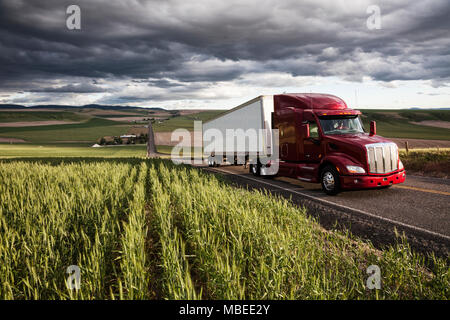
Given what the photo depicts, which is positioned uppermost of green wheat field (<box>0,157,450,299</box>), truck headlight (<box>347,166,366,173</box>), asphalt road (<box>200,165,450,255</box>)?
truck headlight (<box>347,166,366,173</box>)

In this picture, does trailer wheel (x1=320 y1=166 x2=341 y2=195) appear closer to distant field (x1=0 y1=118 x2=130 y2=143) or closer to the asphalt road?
the asphalt road

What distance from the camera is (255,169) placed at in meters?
14.4

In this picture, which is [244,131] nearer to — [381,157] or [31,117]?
[381,157]

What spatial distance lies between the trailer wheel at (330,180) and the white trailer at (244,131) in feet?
11.2

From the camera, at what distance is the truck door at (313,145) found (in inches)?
404

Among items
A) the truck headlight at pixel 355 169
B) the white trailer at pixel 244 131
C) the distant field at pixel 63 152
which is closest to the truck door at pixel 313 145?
the truck headlight at pixel 355 169

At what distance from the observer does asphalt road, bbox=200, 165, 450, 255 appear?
5.37 meters

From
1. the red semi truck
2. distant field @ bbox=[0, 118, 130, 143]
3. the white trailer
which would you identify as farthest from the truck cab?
distant field @ bbox=[0, 118, 130, 143]

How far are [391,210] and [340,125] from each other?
400 centimetres

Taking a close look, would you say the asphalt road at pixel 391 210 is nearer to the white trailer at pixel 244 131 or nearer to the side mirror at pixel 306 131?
the side mirror at pixel 306 131
